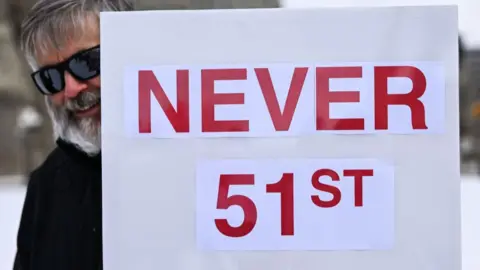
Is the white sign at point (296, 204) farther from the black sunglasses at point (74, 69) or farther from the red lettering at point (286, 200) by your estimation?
the black sunglasses at point (74, 69)

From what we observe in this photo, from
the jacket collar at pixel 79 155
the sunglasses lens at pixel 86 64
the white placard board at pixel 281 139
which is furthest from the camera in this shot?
the jacket collar at pixel 79 155

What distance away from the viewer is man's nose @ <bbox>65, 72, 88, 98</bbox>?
1079 mm

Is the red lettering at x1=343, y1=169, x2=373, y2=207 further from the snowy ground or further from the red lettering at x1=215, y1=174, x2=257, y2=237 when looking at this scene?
the snowy ground

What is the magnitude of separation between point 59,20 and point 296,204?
1.84 feet

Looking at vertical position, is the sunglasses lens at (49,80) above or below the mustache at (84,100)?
above

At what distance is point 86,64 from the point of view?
1073 mm

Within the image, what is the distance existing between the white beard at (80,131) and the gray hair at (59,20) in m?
0.11

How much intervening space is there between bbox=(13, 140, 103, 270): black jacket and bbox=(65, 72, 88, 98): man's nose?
15cm

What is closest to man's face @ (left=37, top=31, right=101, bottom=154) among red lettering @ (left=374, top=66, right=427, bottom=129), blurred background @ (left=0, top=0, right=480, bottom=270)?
blurred background @ (left=0, top=0, right=480, bottom=270)

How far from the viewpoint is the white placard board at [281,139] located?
3.01ft

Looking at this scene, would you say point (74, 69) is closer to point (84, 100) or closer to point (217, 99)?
point (84, 100)

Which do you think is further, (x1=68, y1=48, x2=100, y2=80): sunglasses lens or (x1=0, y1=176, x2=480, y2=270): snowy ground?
(x1=0, y1=176, x2=480, y2=270): snowy ground

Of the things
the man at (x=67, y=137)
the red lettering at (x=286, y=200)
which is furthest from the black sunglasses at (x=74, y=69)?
the red lettering at (x=286, y=200)

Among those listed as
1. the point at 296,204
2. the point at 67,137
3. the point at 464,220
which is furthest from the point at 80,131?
the point at 464,220
